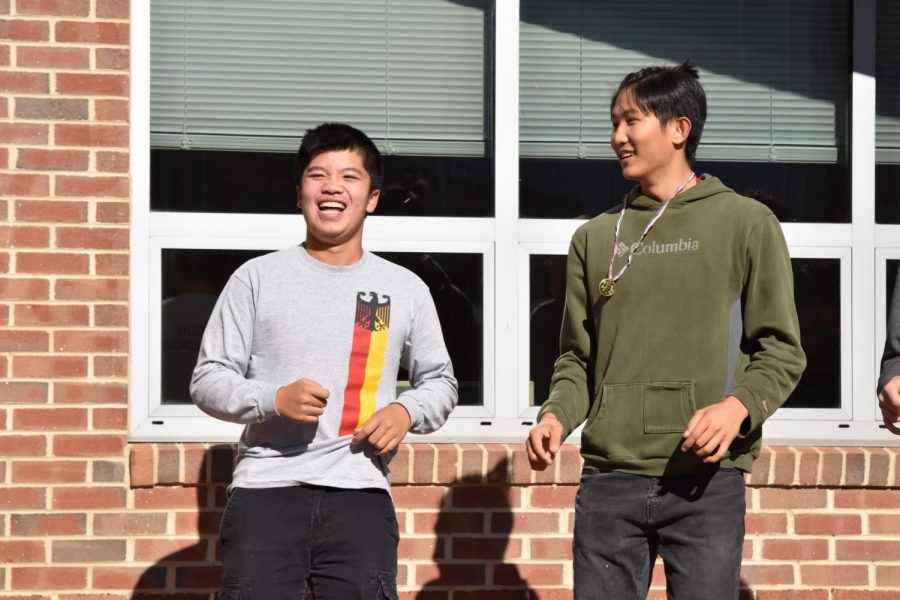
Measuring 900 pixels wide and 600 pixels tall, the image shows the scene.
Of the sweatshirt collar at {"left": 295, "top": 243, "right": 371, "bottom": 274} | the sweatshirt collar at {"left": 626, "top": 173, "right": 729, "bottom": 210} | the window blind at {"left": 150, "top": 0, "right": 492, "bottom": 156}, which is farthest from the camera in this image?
the window blind at {"left": 150, "top": 0, "right": 492, "bottom": 156}

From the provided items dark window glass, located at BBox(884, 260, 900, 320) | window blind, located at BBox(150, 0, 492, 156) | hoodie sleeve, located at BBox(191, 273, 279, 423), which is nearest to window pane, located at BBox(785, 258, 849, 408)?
dark window glass, located at BBox(884, 260, 900, 320)

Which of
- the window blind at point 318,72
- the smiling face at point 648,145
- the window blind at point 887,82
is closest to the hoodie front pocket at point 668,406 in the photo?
the smiling face at point 648,145

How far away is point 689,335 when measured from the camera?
3.12m

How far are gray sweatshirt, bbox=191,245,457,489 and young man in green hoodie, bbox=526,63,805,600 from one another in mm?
413

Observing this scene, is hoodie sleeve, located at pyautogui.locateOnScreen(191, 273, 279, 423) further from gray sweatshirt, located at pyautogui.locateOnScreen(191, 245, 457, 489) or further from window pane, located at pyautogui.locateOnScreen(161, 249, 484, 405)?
window pane, located at pyautogui.locateOnScreen(161, 249, 484, 405)

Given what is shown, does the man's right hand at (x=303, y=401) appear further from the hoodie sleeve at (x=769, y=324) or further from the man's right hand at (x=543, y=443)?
the hoodie sleeve at (x=769, y=324)

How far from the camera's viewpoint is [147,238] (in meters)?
4.63

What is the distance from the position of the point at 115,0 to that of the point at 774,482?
9.36ft

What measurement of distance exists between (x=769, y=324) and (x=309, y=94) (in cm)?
226

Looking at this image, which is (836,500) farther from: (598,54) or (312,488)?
(312,488)

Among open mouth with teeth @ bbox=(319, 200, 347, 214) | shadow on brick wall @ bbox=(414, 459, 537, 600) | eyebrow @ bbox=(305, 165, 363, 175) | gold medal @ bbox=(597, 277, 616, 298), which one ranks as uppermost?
eyebrow @ bbox=(305, 165, 363, 175)

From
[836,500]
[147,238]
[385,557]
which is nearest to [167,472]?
[147,238]

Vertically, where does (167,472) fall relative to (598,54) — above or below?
below

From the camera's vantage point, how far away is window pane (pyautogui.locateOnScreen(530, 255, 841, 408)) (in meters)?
4.80
